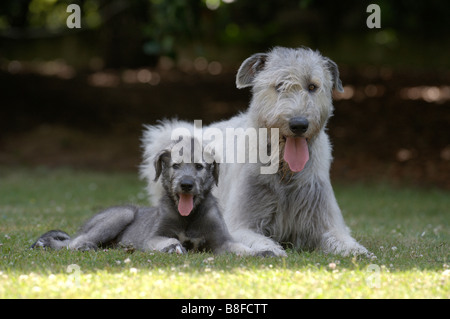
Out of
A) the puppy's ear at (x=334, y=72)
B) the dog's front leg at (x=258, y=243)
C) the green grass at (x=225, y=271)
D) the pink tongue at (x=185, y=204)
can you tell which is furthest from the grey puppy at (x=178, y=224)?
the puppy's ear at (x=334, y=72)

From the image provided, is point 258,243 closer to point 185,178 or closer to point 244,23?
point 185,178

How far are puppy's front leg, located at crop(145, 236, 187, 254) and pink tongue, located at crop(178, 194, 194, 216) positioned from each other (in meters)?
0.29

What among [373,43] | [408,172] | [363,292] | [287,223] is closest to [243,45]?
[373,43]

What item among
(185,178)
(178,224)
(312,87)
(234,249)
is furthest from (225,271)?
(312,87)

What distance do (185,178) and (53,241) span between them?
5.30 feet

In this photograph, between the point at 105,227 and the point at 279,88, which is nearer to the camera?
the point at 279,88

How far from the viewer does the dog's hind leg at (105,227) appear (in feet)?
23.2

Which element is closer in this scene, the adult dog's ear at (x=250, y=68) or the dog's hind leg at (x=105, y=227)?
the dog's hind leg at (x=105, y=227)

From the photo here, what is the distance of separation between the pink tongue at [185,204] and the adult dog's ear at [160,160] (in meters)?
0.40

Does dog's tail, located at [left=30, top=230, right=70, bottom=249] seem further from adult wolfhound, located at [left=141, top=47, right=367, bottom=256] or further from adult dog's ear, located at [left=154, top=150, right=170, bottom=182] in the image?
adult wolfhound, located at [left=141, top=47, right=367, bottom=256]

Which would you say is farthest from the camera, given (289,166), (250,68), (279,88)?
(250,68)

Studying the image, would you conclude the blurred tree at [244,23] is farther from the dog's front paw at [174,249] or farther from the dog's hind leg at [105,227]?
the dog's front paw at [174,249]

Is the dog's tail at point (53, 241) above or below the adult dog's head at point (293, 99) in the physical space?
below

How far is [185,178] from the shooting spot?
258 inches
